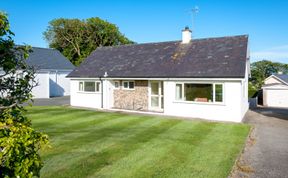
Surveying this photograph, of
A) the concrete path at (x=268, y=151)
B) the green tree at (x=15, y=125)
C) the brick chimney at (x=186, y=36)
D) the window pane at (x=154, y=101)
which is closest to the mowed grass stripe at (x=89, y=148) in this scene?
the green tree at (x=15, y=125)

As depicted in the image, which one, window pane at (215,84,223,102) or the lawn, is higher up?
window pane at (215,84,223,102)

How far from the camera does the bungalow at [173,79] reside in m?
17.3

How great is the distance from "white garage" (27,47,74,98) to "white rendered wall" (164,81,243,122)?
20.3m

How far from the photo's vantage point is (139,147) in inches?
412

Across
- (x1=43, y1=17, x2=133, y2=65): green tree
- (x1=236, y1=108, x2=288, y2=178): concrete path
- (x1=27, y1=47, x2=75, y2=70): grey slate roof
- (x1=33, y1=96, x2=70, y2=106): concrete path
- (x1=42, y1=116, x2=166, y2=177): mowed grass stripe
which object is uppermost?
(x1=43, y1=17, x2=133, y2=65): green tree

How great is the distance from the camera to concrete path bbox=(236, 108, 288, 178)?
8.41 meters

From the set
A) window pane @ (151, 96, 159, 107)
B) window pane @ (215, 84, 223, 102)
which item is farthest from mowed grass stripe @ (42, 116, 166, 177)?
window pane @ (151, 96, 159, 107)

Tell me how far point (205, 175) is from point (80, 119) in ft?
36.3

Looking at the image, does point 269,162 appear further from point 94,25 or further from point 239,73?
point 94,25

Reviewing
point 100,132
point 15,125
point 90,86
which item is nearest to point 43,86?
point 90,86

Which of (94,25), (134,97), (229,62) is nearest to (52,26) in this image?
(94,25)

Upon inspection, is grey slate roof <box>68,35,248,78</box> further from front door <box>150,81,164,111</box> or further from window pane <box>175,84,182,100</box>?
front door <box>150,81,164,111</box>

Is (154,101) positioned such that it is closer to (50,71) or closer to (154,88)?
(154,88)

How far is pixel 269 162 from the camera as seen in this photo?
30.4ft
